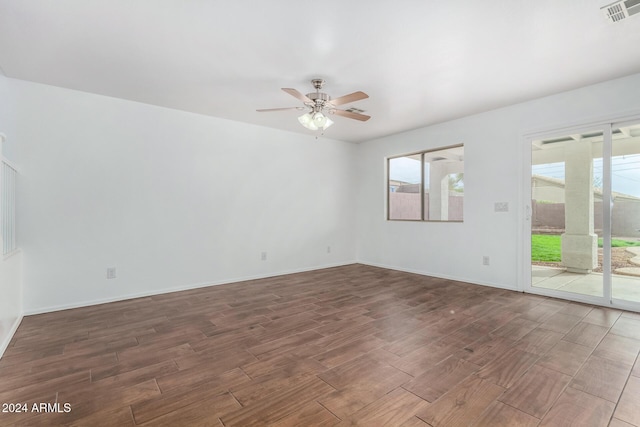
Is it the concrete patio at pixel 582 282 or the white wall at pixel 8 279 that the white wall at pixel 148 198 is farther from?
the concrete patio at pixel 582 282

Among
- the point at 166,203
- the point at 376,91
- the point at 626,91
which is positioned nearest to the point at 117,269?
the point at 166,203

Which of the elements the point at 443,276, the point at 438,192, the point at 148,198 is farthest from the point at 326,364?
the point at 438,192

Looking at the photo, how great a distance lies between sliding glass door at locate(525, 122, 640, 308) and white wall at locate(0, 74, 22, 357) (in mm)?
5433

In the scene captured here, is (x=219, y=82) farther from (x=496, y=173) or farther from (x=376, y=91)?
(x=496, y=173)

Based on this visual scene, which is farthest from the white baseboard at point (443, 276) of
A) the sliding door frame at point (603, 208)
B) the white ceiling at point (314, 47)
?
the white ceiling at point (314, 47)

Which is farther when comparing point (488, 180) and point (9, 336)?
point (488, 180)

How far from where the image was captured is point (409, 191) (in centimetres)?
546

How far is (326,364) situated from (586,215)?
3530 millimetres

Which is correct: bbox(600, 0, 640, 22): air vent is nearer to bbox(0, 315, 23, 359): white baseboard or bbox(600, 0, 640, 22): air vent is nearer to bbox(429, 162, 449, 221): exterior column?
bbox(429, 162, 449, 221): exterior column

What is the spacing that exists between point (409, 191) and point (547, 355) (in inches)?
141

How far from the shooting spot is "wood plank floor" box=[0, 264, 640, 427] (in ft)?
5.15

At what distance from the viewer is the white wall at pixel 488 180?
134 inches

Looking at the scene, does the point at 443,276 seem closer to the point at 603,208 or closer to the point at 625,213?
the point at 603,208

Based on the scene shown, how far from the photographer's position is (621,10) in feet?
6.84
